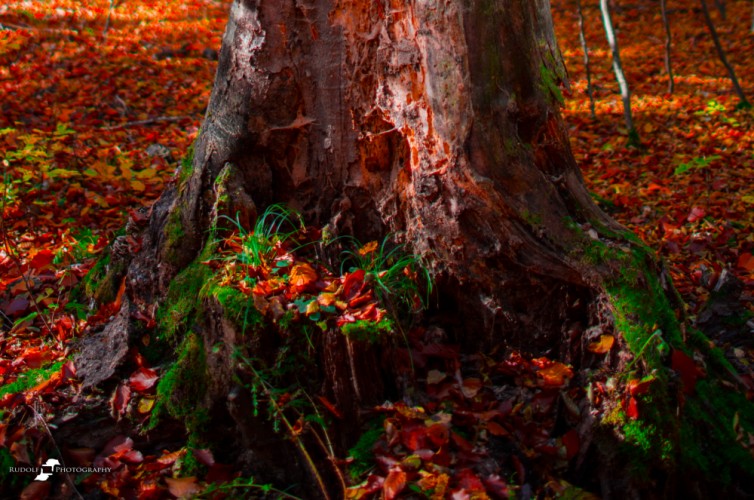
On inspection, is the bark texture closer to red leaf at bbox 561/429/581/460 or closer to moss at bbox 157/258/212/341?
moss at bbox 157/258/212/341

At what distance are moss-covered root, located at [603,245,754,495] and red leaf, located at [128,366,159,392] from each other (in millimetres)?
2099

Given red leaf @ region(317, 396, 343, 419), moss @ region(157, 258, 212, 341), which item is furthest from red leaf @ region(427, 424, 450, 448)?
moss @ region(157, 258, 212, 341)

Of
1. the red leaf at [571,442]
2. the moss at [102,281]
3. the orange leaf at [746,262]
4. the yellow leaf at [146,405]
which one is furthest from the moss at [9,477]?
the orange leaf at [746,262]

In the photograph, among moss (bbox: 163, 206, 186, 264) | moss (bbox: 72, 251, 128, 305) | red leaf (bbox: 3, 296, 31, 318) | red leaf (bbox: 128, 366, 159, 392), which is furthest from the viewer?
red leaf (bbox: 3, 296, 31, 318)

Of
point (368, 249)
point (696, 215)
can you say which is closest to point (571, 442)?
point (368, 249)

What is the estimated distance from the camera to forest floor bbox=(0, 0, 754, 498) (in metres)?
2.68

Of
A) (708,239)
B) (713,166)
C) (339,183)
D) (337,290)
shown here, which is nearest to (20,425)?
(337,290)

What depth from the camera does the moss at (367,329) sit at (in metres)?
2.57

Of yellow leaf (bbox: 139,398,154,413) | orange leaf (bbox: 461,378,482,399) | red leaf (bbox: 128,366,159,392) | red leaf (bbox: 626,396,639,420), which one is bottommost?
red leaf (bbox: 626,396,639,420)

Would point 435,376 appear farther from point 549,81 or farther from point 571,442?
point 549,81

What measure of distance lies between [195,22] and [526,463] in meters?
8.94

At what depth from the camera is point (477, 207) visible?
2809 mm

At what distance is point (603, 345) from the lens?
2.72 m

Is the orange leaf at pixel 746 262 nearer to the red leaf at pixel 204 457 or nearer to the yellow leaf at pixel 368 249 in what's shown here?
the yellow leaf at pixel 368 249
